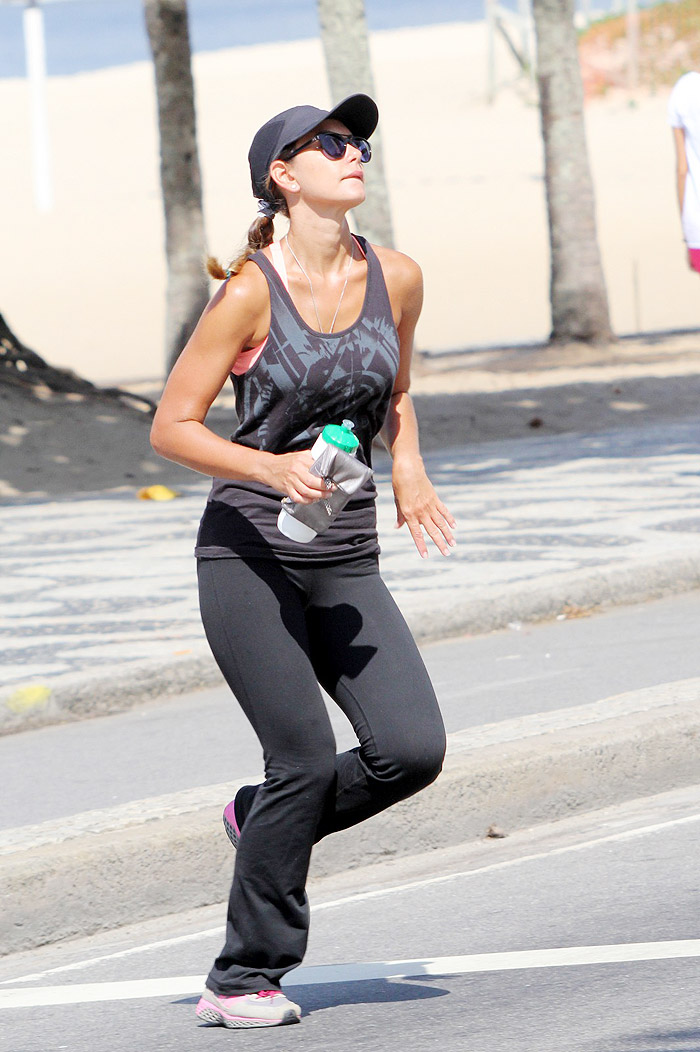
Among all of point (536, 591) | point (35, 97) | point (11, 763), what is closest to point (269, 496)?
point (11, 763)

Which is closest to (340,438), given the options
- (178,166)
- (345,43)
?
(178,166)

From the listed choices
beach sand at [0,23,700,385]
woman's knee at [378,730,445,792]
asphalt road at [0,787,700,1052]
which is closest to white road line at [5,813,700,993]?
asphalt road at [0,787,700,1052]

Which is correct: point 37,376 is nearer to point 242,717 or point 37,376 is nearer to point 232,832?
point 242,717

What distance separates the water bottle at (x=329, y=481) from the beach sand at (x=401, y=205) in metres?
21.4

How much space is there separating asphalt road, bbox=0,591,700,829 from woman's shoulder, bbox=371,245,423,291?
214 centimetres

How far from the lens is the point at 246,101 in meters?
96.7

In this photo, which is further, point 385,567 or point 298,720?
point 385,567

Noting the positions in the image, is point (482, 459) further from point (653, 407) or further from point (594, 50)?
point (594, 50)

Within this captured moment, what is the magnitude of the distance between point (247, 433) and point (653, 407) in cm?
1282

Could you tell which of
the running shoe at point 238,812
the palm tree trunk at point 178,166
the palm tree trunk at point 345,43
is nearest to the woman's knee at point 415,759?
the running shoe at point 238,812

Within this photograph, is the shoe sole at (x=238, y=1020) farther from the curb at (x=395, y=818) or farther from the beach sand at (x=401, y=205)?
the beach sand at (x=401, y=205)

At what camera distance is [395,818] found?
5.45 meters

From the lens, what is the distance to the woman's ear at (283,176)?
13.6 ft

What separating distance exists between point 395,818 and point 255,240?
1.96 m
